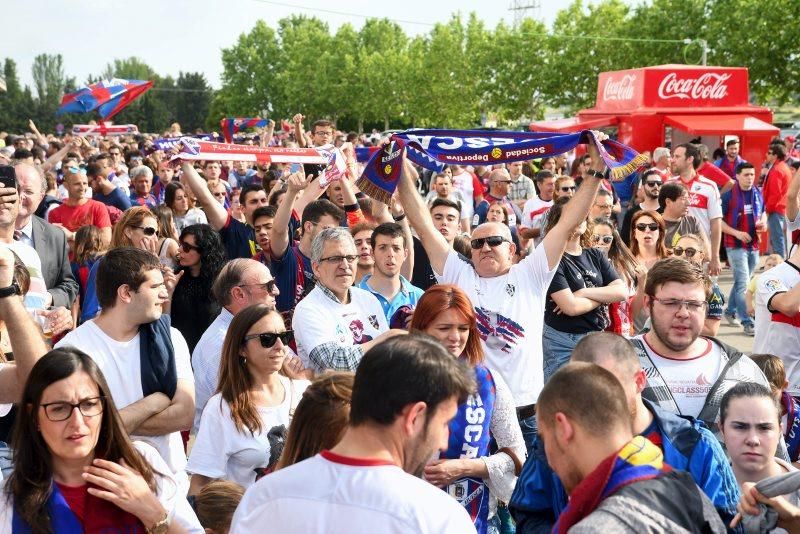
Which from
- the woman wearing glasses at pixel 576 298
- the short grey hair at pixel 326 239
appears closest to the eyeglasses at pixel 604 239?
the woman wearing glasses at pixel 576 298

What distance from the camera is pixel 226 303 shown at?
557 centimetres

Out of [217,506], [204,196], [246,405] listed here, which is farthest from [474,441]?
[204,196]

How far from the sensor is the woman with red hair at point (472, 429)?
4211 millimetres

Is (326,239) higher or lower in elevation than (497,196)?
lower

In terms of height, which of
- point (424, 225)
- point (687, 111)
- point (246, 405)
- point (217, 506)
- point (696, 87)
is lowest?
point (217, 506)

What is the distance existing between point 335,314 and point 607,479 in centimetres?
285

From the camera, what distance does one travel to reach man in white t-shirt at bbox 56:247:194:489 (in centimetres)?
445

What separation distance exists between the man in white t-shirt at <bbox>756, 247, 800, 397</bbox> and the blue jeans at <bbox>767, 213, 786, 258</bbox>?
8455 mm

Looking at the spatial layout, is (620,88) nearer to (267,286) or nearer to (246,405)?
(267,286)

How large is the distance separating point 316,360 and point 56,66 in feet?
577

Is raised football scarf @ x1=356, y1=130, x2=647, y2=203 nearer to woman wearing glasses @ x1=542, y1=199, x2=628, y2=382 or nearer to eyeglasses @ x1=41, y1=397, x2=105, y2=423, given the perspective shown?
woman wearing glasses @ x1=542, y1=199, x2=628, y2=382

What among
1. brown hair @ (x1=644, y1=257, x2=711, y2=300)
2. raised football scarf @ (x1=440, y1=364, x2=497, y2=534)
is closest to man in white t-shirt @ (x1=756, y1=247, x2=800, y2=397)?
brown hair @ (x1=644, y1=257, x2=711, y2=300)

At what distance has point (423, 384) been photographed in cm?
266

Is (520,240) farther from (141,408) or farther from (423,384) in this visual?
(423,384)
